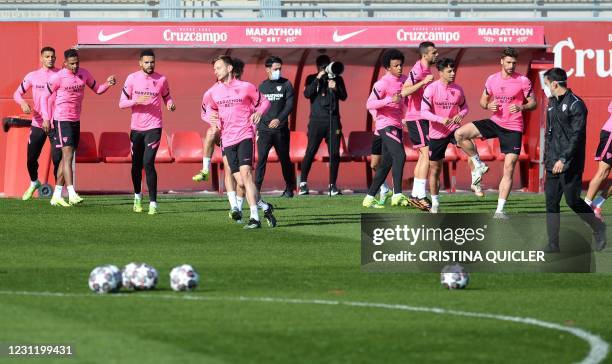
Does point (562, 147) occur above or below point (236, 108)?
below

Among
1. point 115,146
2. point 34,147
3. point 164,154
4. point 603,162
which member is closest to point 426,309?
point 603,162

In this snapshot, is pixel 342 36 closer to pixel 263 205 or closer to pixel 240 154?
pixel 263 205

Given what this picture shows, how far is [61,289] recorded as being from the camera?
12125 millimetres

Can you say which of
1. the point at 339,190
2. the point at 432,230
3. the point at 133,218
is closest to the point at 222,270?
the point at 432,230

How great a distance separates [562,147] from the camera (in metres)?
15.4

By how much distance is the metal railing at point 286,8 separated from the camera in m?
28.2

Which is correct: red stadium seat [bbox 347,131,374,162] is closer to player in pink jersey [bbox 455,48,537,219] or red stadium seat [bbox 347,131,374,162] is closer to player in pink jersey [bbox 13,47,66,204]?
player in pink jersey [bbox 13,47,66,204]

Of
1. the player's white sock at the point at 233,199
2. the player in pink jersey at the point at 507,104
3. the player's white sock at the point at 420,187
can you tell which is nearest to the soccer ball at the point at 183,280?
the player's white sock at the point at 233,199

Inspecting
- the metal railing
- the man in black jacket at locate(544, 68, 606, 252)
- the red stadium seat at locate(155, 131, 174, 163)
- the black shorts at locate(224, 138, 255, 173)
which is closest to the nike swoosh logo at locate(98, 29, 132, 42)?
the metal railing

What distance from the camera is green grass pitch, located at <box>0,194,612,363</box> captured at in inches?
364

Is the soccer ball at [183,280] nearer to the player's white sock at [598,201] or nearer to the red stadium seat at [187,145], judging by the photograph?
the player's white sock at [598,201]

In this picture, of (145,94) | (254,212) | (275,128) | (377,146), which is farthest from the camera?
(275,128)

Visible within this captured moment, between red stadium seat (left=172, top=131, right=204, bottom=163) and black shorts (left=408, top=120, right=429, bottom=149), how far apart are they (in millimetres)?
6212

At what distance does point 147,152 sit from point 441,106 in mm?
4312
